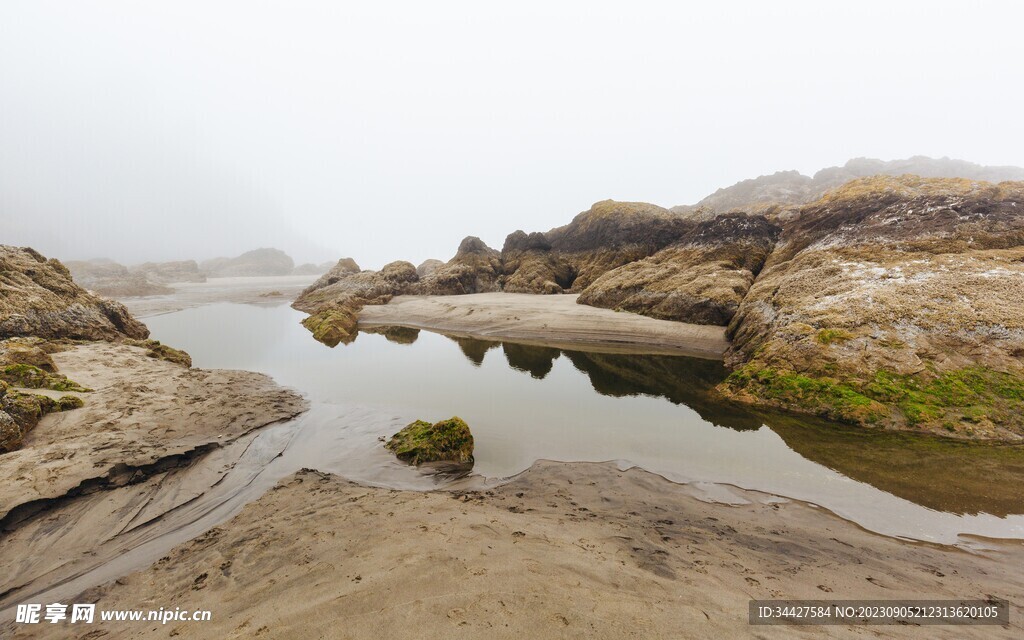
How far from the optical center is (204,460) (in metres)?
8.05

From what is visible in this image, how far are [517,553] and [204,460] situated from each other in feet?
25.8

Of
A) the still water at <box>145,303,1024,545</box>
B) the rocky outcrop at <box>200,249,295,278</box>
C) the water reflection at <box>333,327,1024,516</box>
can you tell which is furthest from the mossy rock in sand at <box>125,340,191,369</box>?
the rocky outcrop at <box>200,249,295,278</box>

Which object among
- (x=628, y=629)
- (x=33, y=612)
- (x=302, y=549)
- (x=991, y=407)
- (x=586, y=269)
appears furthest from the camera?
(x=586, y=269)

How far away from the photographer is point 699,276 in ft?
79.3

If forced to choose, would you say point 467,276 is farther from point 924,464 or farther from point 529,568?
point 529,568

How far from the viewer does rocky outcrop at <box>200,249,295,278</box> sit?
15588 cm

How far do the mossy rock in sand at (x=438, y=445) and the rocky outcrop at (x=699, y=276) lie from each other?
18457mm

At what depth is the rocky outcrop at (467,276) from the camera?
40.8 metres

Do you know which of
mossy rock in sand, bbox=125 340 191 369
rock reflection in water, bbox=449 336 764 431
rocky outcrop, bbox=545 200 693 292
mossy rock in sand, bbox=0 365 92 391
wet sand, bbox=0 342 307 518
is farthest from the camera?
rocky outcrop, bbox=545 200 693 292

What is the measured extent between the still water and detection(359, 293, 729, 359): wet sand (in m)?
2.51

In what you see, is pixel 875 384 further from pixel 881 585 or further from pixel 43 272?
pixel 43 272

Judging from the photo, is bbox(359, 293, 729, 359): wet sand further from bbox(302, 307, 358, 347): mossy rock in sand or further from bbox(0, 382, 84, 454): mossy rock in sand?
bbox(0, 382, 84, 454): mossy rock in sand

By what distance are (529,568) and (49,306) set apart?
22.5m

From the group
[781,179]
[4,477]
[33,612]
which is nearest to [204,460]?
[4,477]
